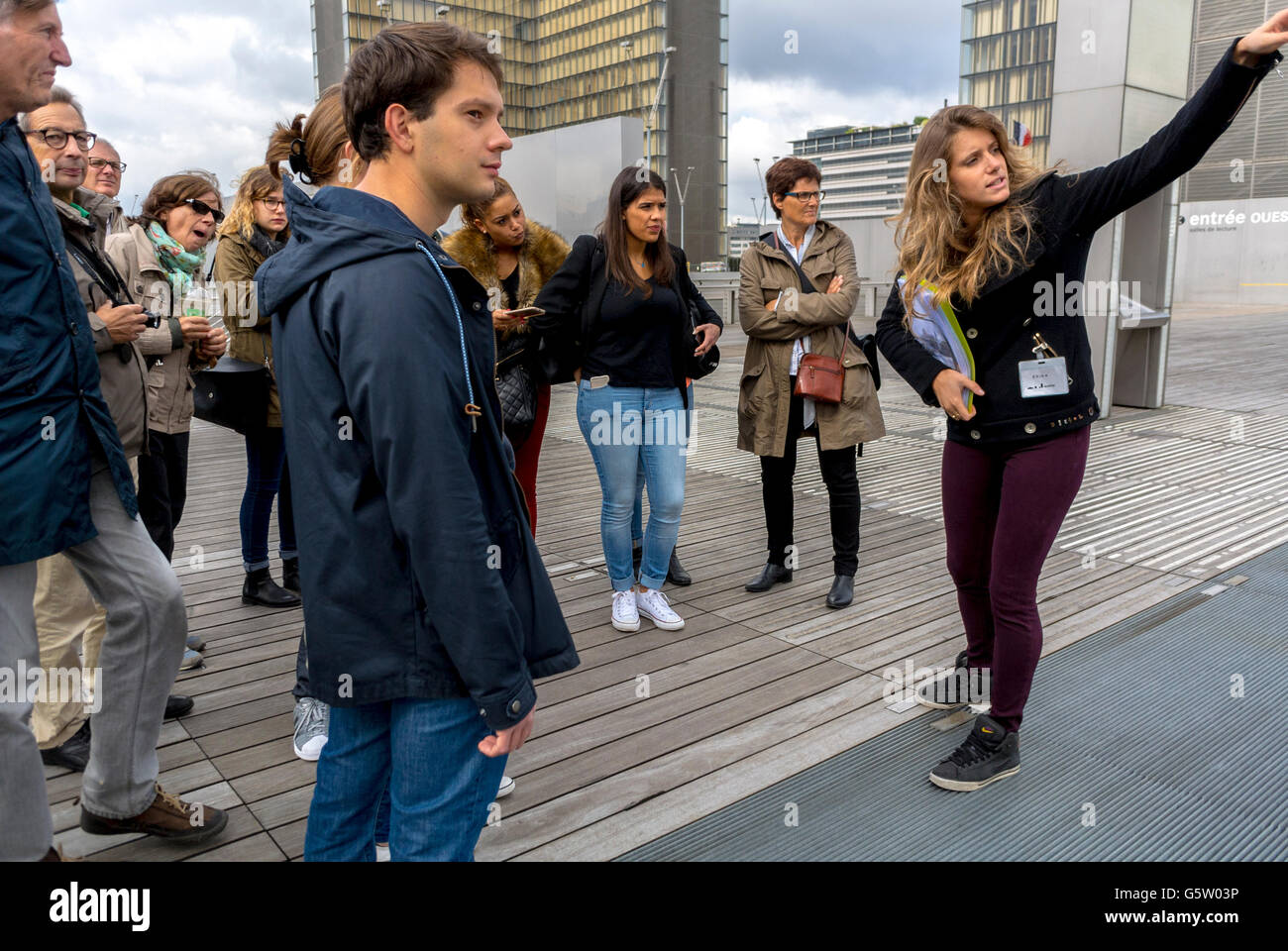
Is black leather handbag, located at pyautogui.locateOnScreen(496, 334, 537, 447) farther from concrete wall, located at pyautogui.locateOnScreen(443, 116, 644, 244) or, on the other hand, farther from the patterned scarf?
concrete wall, located at pyautogui.locateOnScreen(443, 116, 644, 244)

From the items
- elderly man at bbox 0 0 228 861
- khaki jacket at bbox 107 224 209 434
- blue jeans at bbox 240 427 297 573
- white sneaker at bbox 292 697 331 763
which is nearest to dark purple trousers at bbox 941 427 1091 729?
white sneaker at bbox 292 697 331 763

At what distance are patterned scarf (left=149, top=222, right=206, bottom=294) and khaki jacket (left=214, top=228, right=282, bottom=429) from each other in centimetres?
15

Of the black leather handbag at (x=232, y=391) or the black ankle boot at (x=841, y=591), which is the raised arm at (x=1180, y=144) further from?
the black leather handbag at (x=232, y=391)

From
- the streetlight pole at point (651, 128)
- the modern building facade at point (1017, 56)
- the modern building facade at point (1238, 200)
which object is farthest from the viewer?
the modern building facade at point (1017, 56)

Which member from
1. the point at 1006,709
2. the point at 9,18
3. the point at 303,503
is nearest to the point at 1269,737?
the point at 1006,709

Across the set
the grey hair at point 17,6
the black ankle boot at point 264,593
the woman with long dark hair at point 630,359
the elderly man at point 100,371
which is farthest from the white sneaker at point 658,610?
the grey hair at point 17,6

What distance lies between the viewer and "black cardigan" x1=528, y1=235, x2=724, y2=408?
4.17m

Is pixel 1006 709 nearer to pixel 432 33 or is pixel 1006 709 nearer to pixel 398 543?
pixel 398 543

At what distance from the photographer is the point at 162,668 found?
255cm

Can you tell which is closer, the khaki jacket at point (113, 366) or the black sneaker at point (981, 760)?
the khaki jacket at point (113, 366)

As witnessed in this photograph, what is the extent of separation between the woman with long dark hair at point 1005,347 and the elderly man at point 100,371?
7.73 ft

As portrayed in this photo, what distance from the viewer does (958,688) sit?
3605mm

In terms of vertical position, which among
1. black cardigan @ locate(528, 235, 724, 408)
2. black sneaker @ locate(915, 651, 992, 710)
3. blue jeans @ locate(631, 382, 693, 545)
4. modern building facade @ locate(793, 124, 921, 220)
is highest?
modern building facade @ locate(793, 124, 921, 220)

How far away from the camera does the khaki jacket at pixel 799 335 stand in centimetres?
460
